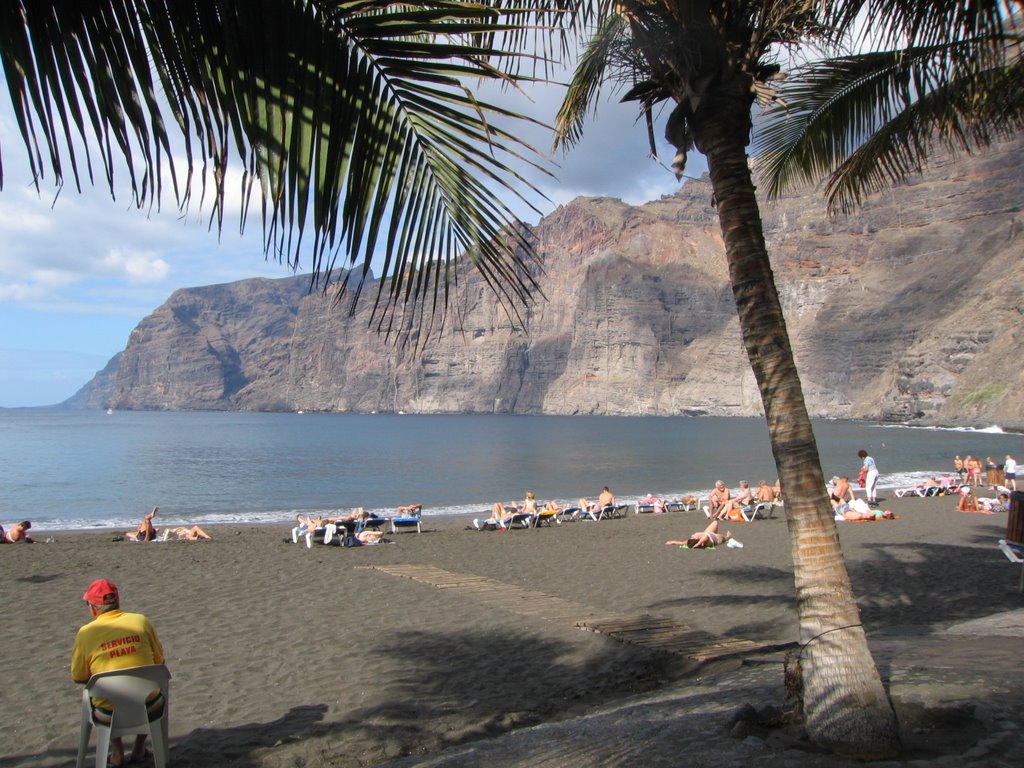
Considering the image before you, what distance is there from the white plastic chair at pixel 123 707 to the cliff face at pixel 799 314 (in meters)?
54.1

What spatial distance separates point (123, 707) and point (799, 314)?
14458 cm

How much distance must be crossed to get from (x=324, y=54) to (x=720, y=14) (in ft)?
8.22

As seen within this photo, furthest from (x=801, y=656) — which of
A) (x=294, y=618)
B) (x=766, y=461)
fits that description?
(x=766, y=461)

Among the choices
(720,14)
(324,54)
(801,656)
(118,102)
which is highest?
(720,14)

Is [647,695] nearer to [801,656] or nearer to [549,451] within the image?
[801,656]

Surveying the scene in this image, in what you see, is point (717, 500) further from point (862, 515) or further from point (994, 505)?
point (994, 505)

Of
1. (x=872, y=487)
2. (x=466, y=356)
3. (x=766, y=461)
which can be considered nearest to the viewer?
(x=872, y=487)

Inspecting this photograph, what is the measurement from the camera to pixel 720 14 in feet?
11.4

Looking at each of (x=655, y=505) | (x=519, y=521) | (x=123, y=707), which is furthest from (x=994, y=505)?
(x=123, y=707)

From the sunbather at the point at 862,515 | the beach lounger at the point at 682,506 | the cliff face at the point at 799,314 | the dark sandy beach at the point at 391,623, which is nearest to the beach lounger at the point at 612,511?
the beach lounger at the point at 682,506

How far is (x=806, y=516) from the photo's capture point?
347 cm

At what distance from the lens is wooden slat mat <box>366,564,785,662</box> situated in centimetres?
682

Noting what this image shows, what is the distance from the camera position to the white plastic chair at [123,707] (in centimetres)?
413

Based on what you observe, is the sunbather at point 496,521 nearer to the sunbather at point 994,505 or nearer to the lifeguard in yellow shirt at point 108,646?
the sunbather at point 994,505
